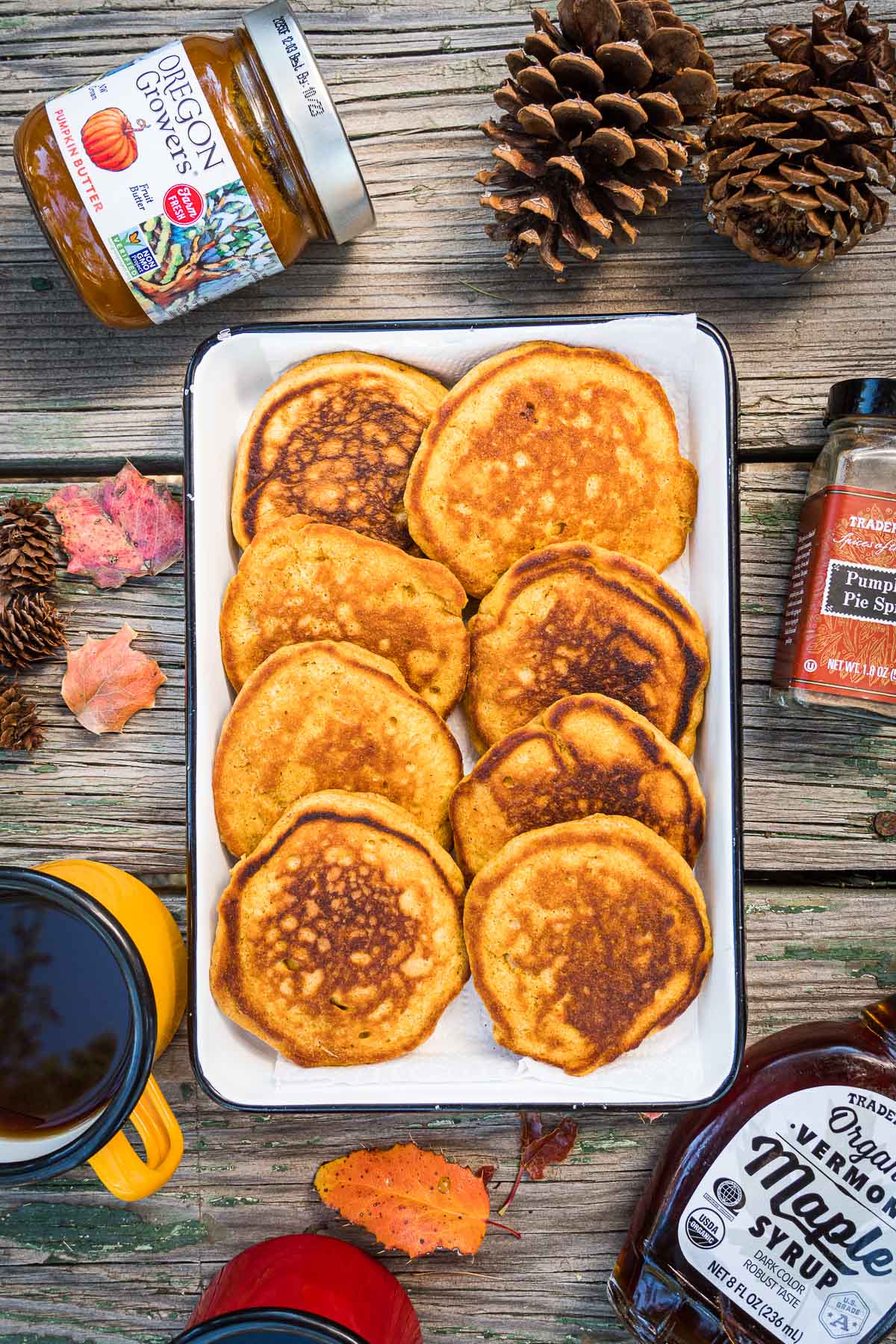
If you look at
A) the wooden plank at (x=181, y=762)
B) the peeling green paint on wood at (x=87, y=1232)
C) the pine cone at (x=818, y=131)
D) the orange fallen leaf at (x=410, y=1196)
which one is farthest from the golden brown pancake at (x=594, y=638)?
the peeling green paint on wood at (x=87, y=1232)

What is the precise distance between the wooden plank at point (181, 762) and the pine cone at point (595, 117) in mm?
417

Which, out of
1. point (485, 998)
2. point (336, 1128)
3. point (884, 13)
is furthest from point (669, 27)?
point (336, 1128)

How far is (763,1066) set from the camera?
1287 mm

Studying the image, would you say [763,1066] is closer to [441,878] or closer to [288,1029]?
[441,878]

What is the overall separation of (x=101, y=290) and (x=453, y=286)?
0.48 m

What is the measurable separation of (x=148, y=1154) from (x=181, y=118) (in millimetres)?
1249

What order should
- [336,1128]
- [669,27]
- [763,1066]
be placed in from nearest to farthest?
1. [669,27]
2. [763,1066]
3. [336,1128]

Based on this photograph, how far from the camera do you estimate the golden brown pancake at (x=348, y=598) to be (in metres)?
1.18

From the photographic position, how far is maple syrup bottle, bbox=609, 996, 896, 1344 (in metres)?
1.21

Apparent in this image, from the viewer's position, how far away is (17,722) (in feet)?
4.50

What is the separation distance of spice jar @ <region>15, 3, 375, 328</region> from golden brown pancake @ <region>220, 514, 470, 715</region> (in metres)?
0.36

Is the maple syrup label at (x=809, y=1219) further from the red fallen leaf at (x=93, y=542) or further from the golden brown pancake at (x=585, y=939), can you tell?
the red fallen leaf at (x=93, y=542)

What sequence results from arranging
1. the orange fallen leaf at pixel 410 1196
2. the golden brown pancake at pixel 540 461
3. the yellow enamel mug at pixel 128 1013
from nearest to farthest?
the yellow enamel mug at pixel 128 1013 < the golden brown pancake at pixel 540 461 < the orange fallen leaf at pixel 410 1196

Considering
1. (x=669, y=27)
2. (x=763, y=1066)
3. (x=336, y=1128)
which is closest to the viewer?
(x=669, y=27)
